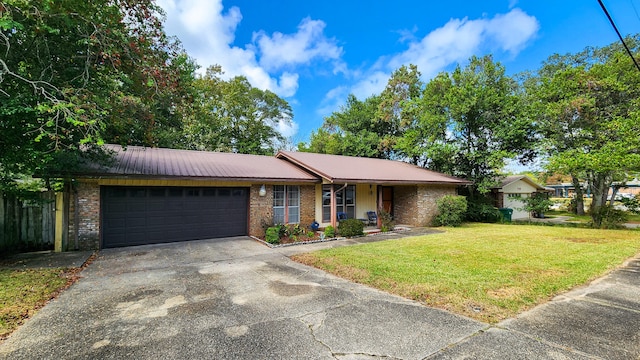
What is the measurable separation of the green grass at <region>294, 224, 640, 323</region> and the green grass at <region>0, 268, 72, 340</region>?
16.3 feet

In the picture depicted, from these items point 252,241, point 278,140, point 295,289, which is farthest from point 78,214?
point 278,140

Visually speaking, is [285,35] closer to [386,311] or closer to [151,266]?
[151,266]

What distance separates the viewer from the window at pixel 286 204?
38.5 feet

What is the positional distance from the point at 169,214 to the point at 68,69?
4932 millimetres

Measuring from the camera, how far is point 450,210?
566 inches

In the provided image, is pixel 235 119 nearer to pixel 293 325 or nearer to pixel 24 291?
pixel 24 291

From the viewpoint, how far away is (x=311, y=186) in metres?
12.6

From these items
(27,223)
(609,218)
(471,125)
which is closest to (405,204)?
(471,125)

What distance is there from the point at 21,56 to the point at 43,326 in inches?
250

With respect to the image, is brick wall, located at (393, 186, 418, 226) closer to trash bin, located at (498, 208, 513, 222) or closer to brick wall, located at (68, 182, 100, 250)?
trash bin, located at (498, 208, 513, 222)

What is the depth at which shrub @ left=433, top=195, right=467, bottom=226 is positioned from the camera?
14.3 meters

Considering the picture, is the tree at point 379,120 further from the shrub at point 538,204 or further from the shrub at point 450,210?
the shrub at point 538,204

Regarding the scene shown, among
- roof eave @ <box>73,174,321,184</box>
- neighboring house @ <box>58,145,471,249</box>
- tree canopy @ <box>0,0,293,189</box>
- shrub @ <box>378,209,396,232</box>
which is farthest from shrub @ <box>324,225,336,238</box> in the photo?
tree canopy @ <box>0,0,293,189</box>

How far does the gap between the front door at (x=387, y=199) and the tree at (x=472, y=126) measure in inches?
151
